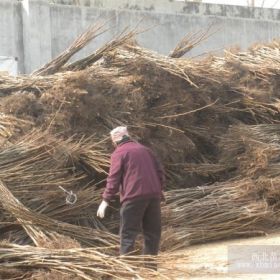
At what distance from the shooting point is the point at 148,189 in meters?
5.37

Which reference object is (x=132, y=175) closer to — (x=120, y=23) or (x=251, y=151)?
(x=251, y=151)

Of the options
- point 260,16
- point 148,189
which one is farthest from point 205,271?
point 260,16

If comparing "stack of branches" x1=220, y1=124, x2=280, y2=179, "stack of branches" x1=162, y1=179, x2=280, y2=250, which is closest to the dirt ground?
"stack of branches" x1=162, y1=179, x2=280, y2=250

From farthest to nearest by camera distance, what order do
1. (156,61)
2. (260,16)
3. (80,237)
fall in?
(260,16) < (156,61) < (80,237)

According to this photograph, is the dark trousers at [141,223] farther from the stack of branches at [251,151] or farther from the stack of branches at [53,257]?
the stack of branches at [251,151]

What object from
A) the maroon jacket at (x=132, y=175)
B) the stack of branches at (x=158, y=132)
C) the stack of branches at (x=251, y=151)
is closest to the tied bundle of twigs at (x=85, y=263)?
the maroon jacket at (x=132, y=175)

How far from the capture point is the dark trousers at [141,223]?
5.37 m

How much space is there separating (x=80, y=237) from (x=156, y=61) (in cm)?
272

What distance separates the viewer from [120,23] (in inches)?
551

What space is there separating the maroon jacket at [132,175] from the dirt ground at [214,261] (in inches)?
27.0

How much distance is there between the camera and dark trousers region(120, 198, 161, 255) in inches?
211

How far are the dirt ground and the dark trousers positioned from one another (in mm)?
393

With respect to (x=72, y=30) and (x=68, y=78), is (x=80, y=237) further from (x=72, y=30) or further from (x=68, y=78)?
(x=72, y=30)

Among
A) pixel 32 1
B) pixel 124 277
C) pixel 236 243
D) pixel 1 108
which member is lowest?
pixel 236 243
